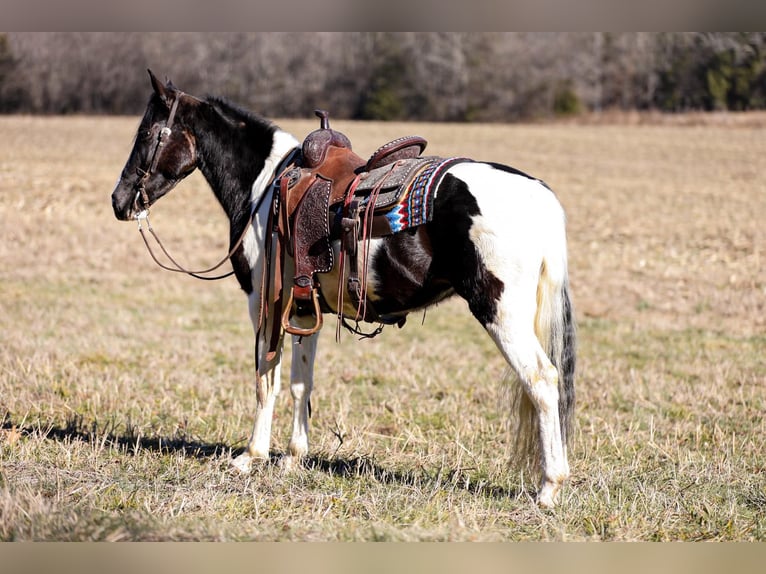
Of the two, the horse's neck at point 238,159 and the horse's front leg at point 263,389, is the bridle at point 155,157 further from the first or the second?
the horse's front leg at point 263,389

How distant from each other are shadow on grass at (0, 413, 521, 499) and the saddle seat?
38.7 inches

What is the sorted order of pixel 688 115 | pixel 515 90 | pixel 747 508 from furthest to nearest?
pixel 515 90, pixel 688 115, pixel 747 508

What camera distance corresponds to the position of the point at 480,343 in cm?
1105

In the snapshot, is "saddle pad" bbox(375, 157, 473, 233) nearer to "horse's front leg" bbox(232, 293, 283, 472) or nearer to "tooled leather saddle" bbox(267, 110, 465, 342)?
"tooled leather saddle" bbox(267, 110, 465, 342)

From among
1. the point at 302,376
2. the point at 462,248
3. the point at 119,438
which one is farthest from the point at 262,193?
the point at 119,438

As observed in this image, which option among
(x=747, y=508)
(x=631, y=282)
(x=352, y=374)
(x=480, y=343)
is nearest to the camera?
(x=747, y=508)

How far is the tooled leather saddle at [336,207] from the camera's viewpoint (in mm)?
4883

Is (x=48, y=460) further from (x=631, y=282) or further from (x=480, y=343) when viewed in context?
(x=631, y=282)

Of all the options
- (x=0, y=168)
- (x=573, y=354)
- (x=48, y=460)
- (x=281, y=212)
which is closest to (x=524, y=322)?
(x=573, y=354)

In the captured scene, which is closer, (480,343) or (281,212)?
(281,212)

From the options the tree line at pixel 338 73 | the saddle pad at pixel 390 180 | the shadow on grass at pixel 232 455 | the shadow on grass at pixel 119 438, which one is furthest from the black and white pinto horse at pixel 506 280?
the tree line at pixel 338 73

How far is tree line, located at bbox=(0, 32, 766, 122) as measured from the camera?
43.8 m

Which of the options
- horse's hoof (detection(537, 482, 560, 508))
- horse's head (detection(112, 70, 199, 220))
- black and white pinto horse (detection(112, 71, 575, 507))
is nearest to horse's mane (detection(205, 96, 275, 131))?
horse's head (detection(112, 70, 199, 220))

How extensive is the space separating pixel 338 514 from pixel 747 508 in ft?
7.83
